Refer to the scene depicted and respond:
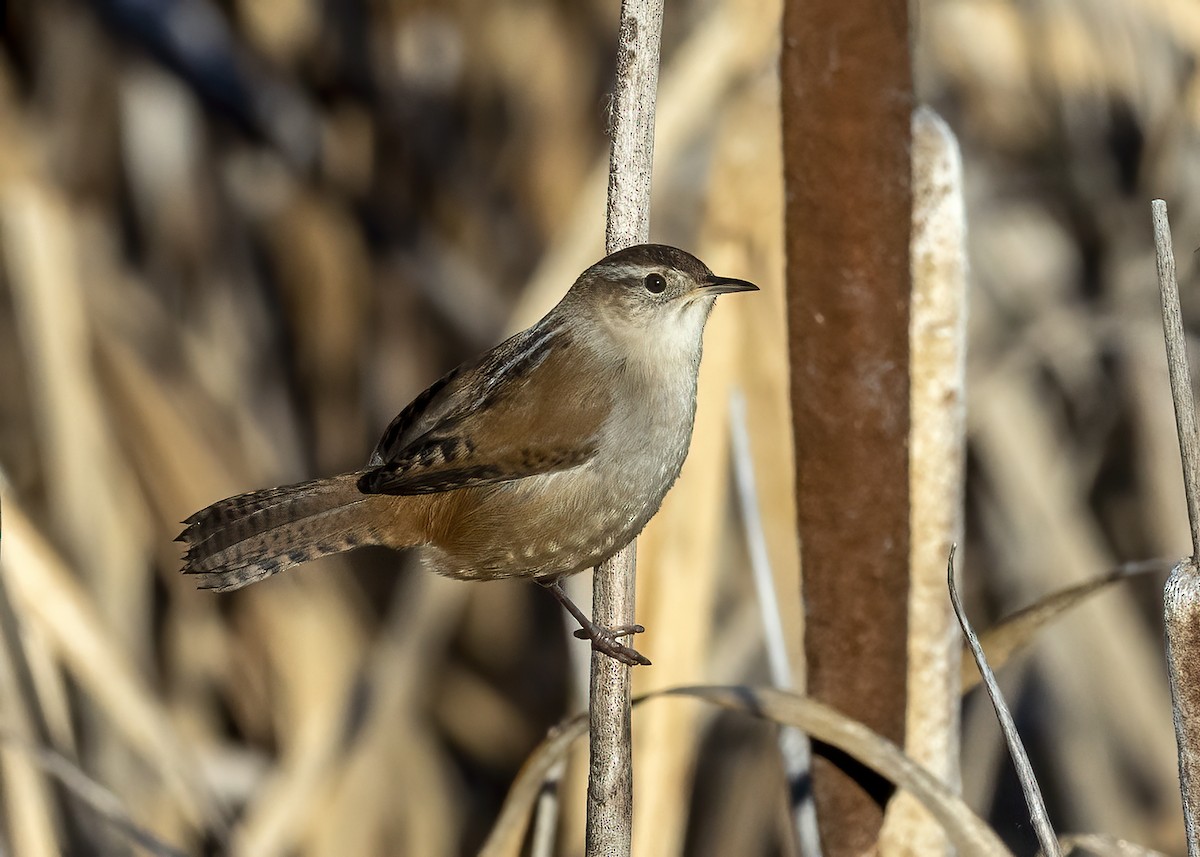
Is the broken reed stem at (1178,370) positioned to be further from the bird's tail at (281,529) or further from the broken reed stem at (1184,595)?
the bird's tail at (281,529)

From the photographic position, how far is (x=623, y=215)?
1362 mm

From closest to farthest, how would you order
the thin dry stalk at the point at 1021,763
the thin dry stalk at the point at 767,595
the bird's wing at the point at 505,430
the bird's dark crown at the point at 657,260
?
the thin dry stalk at the point at 1021,763 < the bird's dark crown at the point at 657,260 < the bird's wing at the point at 505,430 < the thin dry stalk at the point at 767,595

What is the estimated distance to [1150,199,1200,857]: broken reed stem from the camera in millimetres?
1016

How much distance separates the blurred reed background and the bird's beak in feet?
1.61

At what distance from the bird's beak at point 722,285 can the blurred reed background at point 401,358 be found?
489 millimetres

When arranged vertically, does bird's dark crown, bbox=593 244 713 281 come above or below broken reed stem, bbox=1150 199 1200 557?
above

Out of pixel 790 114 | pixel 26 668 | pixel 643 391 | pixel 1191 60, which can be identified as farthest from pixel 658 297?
pixel 1191 60

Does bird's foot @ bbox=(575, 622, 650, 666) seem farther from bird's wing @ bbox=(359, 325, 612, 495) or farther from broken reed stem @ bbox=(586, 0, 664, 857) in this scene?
bird's wing @ bbox=(359, 325, 612, 495)

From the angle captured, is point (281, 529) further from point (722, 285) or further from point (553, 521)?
point (722, 285)

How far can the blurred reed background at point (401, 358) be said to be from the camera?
2350mm

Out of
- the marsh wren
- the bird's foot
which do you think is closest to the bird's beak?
the marsh wren

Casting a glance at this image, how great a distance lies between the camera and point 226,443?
8.17ft

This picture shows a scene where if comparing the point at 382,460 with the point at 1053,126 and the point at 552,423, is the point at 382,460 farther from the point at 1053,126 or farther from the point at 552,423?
the point at 1053,126

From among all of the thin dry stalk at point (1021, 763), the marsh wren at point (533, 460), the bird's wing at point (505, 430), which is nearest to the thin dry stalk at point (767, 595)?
the marsh wren at point (533, 460)
